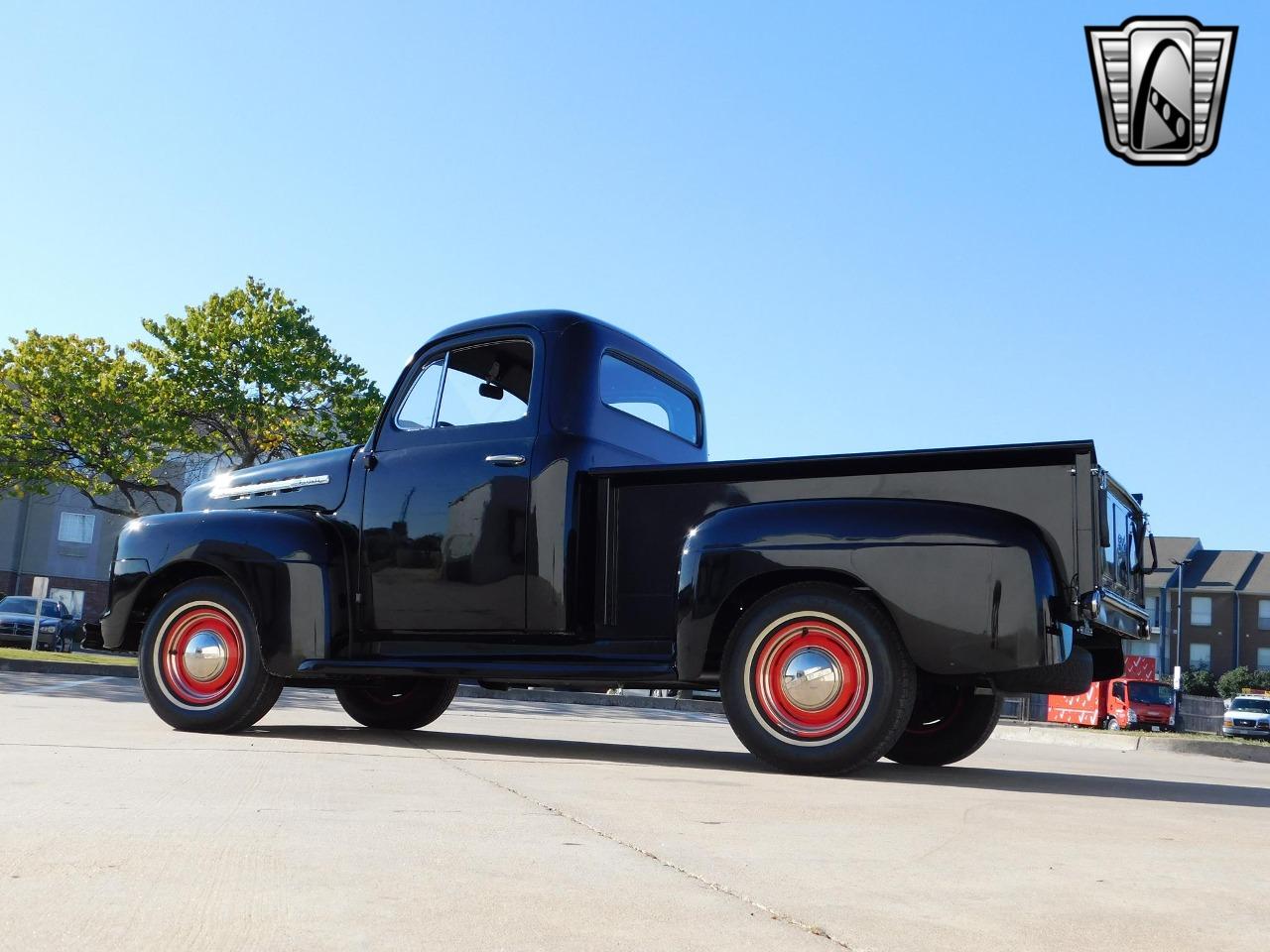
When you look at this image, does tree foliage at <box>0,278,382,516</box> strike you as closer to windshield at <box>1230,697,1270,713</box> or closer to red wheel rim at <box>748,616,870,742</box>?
red wheel rim at <box>748,616,870,742</box>

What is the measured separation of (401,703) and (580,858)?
19.2 feet

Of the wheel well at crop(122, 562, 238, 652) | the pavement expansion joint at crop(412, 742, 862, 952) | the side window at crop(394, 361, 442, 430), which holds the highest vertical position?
the side window at crop(394, 361, 442, 430)

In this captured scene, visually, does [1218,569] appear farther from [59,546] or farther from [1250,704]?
[59,546]

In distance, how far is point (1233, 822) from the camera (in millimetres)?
4641

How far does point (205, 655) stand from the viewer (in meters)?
7.24

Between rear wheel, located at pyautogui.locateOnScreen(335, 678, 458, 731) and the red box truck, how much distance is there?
34.3 m

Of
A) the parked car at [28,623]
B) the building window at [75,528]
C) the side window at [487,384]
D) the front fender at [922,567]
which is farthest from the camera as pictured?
the building window at [75,528]

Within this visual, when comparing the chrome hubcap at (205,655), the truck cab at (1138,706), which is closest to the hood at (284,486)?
the chrome hubcap at (205,655)

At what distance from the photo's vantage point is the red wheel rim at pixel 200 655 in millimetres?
7199

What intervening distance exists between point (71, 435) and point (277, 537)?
25.8 m

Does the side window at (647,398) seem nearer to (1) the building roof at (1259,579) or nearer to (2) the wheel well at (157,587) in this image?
(2) the wheel well at (157,587)

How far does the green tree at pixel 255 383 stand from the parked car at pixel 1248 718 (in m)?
29.3

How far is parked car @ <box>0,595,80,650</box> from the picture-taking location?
32.3 m

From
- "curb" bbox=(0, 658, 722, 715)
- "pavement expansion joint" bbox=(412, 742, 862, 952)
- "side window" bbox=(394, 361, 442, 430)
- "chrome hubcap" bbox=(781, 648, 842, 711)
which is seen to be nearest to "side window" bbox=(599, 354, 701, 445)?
"side window" bbox=(394, 361, 442, 430)
